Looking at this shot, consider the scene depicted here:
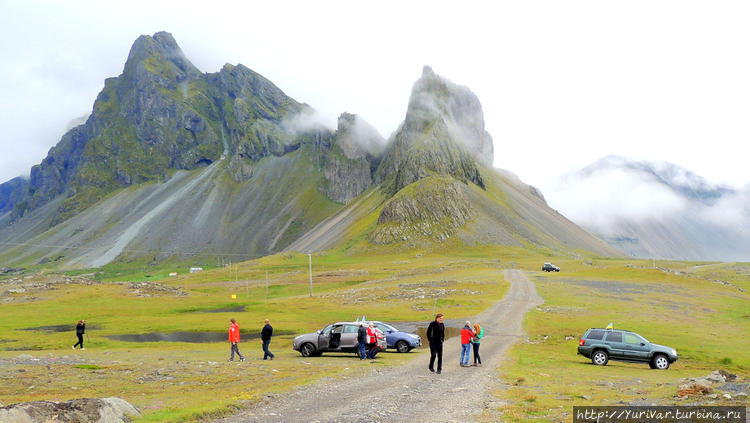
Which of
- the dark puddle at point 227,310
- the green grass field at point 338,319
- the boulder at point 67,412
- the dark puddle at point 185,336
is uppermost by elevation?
the boulder at point 67,412

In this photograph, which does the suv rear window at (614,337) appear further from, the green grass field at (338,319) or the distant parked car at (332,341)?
the distant parked car at (332,341)

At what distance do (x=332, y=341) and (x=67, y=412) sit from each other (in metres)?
25.1

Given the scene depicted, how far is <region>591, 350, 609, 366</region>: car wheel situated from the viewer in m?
34.6

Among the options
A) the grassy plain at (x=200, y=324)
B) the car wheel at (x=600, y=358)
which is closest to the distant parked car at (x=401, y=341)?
the grassy plain at (x=200, y=324)

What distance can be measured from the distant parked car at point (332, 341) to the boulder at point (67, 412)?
878 inches

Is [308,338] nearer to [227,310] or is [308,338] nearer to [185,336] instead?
[185,336]

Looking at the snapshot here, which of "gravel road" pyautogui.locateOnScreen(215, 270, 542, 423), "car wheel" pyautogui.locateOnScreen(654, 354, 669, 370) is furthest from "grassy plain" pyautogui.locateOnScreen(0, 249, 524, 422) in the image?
"car wheel" pyautogui.locateOnScreen(654, 354, 669, 370)

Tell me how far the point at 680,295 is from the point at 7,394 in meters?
87.6

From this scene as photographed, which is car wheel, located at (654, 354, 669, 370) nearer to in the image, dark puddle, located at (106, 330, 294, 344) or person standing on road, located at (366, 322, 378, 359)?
person standing on road, located at (366, 322, 378, 359)

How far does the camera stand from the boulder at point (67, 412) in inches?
520

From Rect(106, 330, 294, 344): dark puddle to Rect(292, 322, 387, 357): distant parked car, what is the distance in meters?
19.0

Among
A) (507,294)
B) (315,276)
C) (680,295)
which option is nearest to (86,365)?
(507,294)

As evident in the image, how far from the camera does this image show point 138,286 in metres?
124

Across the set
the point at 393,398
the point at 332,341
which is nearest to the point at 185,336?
the point at 332,341
